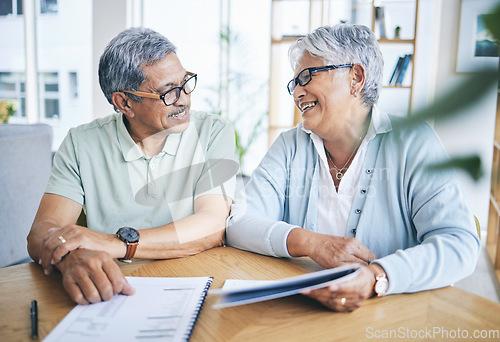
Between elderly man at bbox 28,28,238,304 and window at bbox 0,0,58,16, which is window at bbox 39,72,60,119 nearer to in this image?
window at bbox 0,0,58,16

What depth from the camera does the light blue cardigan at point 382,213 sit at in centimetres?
92

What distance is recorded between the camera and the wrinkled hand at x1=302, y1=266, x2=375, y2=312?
77 cm

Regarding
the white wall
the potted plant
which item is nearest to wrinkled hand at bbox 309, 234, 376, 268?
the white wall

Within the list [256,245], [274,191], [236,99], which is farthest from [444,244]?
[236,99]

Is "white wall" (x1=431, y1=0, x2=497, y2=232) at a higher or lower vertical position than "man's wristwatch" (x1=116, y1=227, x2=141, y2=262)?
higher

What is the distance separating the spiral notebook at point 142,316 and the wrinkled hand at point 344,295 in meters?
0.23

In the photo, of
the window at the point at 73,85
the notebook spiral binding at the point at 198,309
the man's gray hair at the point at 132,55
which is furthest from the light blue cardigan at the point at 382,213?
the window at the point at 73,85

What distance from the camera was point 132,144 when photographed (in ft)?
4.75

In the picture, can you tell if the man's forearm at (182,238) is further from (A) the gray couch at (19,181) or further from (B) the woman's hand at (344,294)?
(A) the gray couch at (19,181)

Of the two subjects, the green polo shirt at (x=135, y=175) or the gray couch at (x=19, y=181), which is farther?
the gray couch at (x=19, y=181)

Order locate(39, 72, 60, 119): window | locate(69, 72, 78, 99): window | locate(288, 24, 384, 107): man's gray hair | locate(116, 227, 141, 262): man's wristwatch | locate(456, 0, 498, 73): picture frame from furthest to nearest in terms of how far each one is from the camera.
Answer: locate(39, 72, 60, 119): window
locate(69, 72, 78, 99): window
locate(288, 24, 384, 107): man's gray hair
locate(116, 227, 141, 262): man's wristwatch
locate(456, 0, 498, 73): picture frame

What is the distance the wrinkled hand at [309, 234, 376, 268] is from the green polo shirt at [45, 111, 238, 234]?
45 cm

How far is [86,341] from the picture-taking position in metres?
0.68

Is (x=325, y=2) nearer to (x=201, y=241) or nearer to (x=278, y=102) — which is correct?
(x=278, y=102)
